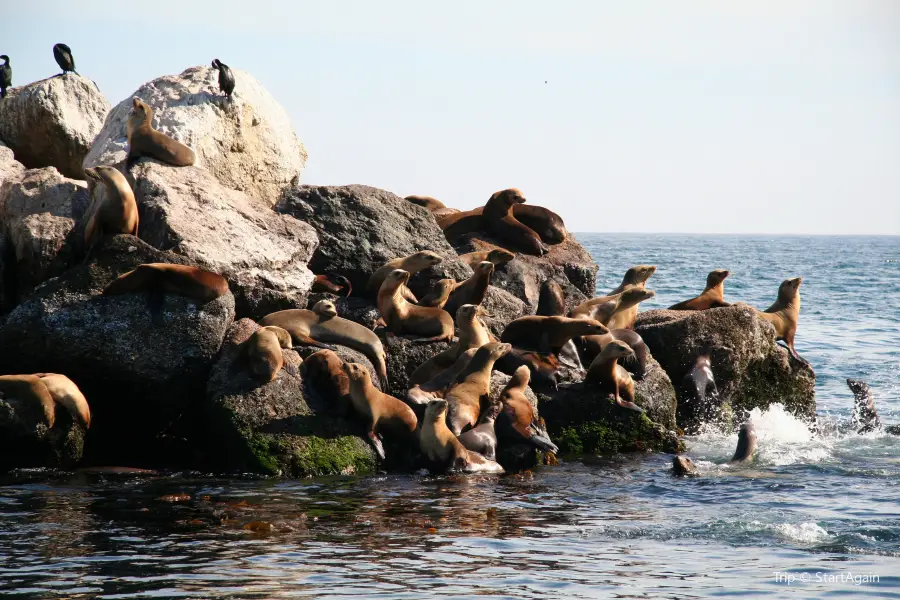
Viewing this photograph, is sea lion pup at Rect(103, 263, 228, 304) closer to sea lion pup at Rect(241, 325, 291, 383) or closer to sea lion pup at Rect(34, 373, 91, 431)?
sea lion pup at Rect(241, 325, 291, 383)

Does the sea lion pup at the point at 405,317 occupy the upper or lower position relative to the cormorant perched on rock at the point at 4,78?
lower

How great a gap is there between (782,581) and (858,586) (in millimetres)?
465

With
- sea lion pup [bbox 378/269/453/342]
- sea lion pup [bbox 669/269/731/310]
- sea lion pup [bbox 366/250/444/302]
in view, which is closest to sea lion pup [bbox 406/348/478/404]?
sea lion pup [bbox 378/269/453/342]

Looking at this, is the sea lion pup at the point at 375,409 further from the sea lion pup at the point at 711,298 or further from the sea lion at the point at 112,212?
the sea lion pup at the point at 711,298

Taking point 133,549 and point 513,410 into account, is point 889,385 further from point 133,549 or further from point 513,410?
point 133,549

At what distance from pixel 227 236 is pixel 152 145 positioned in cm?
186

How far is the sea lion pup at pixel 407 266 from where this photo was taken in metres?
13.5

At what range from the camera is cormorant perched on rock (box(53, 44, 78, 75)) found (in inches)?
742

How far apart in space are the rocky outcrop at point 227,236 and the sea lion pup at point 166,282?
79cm

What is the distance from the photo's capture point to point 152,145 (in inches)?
536

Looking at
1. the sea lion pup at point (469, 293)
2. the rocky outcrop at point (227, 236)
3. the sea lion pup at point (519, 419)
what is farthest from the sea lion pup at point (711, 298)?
the rocky outcrop at point (227, 236)

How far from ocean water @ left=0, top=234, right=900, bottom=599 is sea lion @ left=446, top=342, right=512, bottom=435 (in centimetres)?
76

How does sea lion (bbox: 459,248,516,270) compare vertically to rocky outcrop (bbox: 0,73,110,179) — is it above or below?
below

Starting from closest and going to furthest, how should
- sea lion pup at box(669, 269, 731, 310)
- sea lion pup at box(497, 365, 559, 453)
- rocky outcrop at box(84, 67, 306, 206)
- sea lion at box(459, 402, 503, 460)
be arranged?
sea lion at box(459, 402, 503, 460) < sea lion pup at box(497, 365, 559, 453) < rocky outcrop at box(84, 67, 306, 206) < sea lion pup at box(669, 269, 731, 310)
